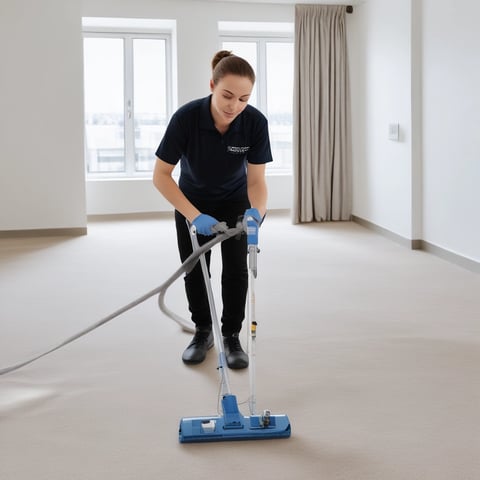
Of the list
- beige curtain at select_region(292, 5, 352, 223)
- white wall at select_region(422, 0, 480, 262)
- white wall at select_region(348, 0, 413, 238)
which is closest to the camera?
white wall at select_region(422, 0, 480, 262)

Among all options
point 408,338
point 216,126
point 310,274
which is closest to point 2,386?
point 216,126

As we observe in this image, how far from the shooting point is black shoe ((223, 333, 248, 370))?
2.75 meters

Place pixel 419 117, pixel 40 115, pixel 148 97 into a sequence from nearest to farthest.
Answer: pixel 419 117 → pixel 40 115 → pixel 148 97

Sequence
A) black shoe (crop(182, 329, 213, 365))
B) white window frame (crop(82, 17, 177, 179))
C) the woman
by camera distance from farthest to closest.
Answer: white window frame (crop(82, 17, 177, 179)) < black shoe (crop(182, 329, 213, 365)) < the woman

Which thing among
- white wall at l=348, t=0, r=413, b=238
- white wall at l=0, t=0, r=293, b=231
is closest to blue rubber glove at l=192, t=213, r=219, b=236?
white wall at l=348, t=0, r=413, b=238

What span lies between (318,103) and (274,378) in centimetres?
481

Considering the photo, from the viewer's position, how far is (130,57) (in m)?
7.69

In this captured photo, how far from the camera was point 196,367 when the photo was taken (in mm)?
2811

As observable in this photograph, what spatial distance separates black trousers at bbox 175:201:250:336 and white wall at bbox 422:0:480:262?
238 centimetres

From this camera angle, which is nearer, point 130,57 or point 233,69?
point 233,69

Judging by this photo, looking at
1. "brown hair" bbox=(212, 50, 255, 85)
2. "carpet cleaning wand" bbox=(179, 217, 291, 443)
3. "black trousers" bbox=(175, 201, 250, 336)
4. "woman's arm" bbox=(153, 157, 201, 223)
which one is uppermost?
"brown hair" bbox=(212, 50, 255, 85)

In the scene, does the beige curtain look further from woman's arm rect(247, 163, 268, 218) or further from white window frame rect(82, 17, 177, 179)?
woman's arm rect(247, 163, 268, 218)

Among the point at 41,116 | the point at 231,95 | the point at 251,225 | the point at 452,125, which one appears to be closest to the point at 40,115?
the point at 41,116

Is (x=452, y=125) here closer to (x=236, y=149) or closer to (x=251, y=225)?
(x=236, y=149)
